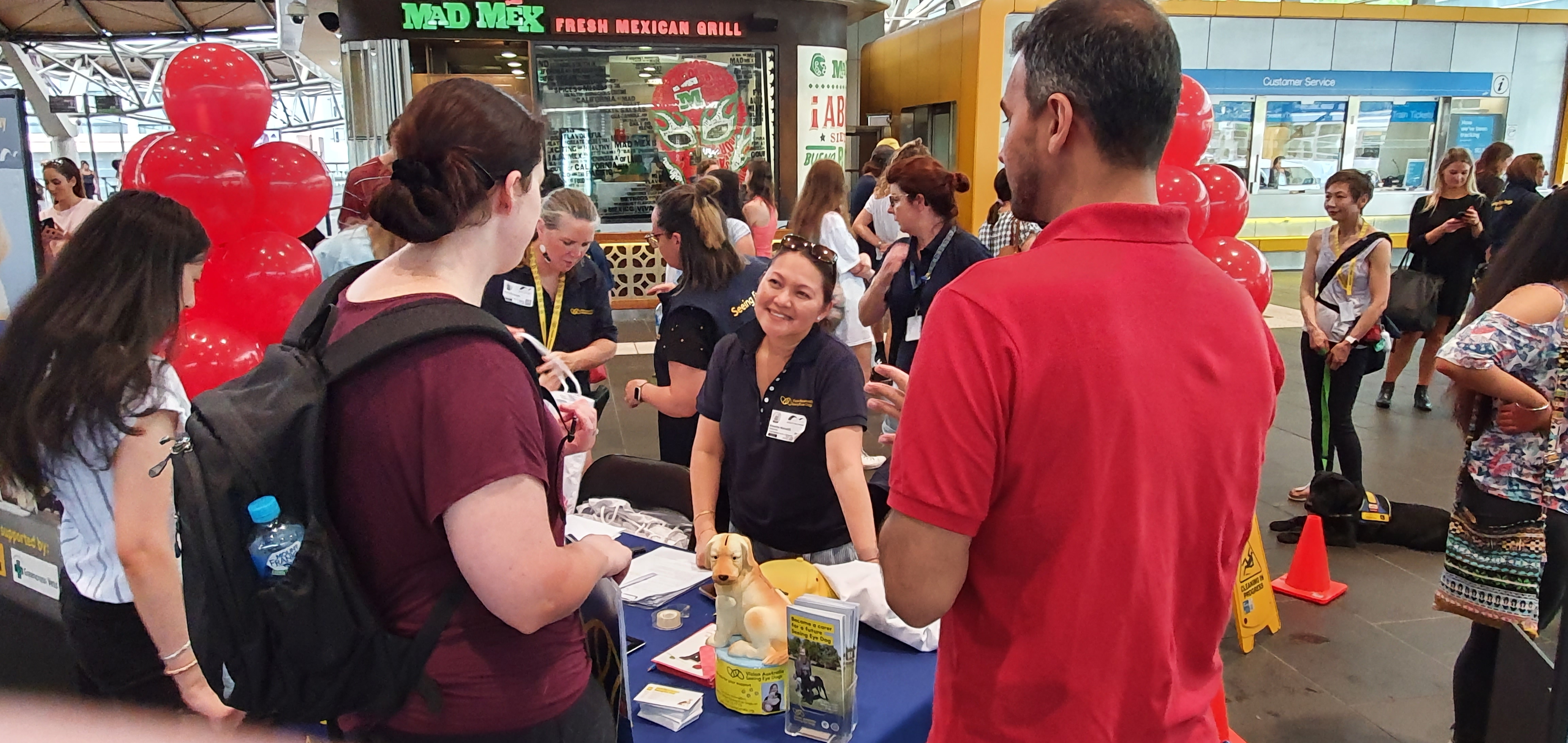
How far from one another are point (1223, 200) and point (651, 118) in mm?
7834

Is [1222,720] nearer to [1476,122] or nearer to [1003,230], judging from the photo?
[1003,230]

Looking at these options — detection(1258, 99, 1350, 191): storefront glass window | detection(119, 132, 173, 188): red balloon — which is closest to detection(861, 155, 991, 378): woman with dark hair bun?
detection(119, 132, 173, 188): red balloon

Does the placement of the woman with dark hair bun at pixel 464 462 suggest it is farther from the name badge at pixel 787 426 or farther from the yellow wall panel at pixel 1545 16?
the yellow wall panel at pixel 1545 16

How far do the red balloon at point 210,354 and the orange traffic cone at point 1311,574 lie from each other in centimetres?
362

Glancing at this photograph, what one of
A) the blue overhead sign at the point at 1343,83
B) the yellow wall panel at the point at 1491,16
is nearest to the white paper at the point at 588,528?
the blue overhead sign at the point at 1343,83

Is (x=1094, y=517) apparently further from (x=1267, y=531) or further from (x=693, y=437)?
(x=1267, y=531)

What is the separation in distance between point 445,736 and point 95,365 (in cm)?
107

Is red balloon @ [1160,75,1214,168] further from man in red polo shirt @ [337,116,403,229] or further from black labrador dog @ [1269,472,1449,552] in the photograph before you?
man in red polo shirt @ [337,116,403,229]

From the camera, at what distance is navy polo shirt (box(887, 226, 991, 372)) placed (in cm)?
393

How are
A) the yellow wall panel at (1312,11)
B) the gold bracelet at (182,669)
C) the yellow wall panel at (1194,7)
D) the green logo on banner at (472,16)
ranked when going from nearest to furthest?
1. the gold bracelet at (182,669)
2. the green logo on banner at (472,16)
3. the yellow wall panel at (1194,7)
4. the yellow wall panel at (1312,11)

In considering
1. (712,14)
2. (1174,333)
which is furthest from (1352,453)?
(712,14)

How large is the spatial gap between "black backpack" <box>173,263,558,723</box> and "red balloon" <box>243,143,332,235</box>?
6.81 feet

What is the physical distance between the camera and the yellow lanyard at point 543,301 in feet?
11.5

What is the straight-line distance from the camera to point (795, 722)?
171 cm
